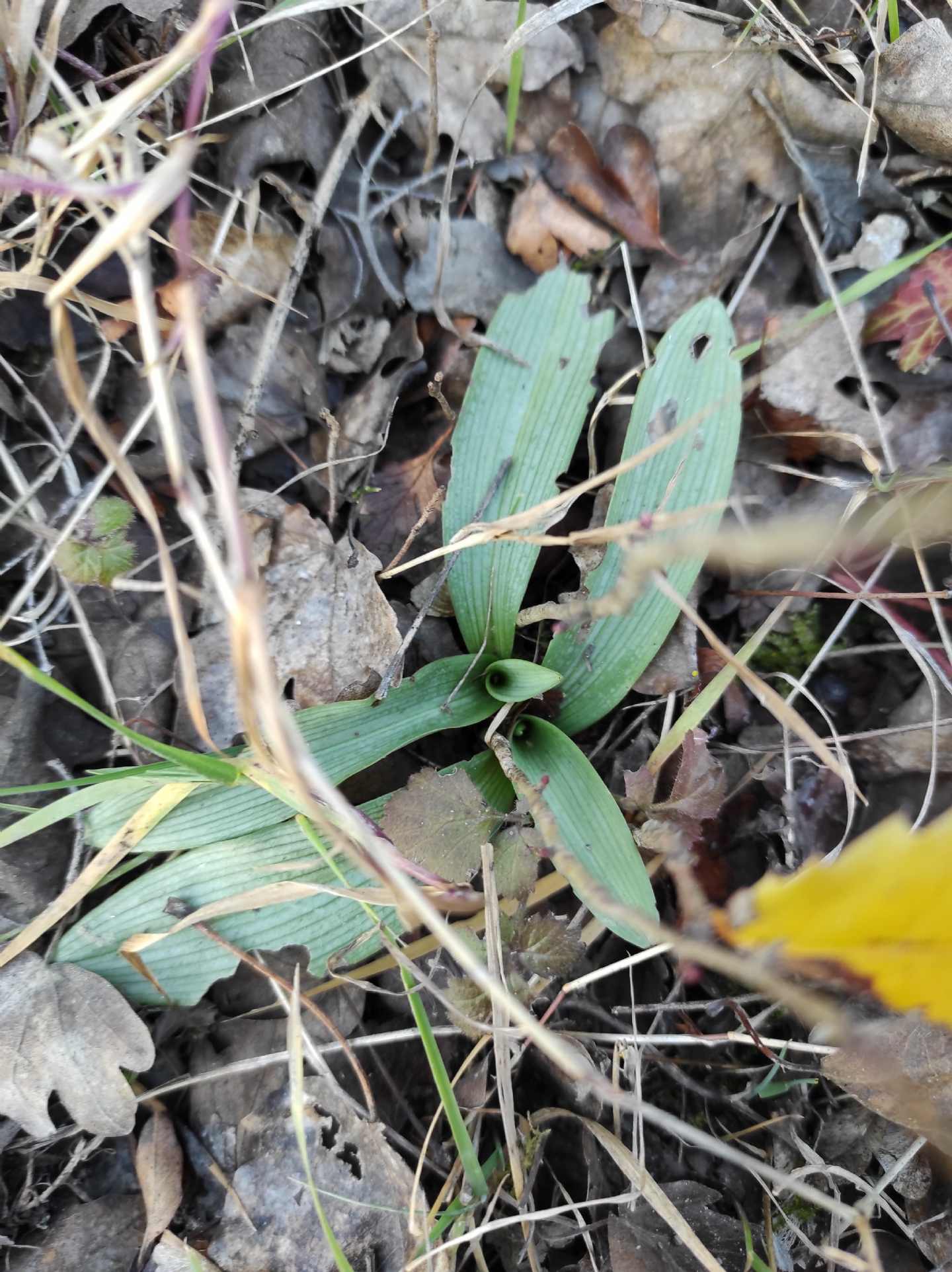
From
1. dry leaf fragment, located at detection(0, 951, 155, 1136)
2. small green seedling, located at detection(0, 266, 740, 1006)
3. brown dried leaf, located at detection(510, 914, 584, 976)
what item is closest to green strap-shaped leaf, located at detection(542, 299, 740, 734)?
small green seedling, located at detection(0, 266, 740, 1006)

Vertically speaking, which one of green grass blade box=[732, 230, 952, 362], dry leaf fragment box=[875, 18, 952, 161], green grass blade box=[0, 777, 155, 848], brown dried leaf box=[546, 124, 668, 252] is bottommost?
green grass blade box=[0, 777, 155, 848]

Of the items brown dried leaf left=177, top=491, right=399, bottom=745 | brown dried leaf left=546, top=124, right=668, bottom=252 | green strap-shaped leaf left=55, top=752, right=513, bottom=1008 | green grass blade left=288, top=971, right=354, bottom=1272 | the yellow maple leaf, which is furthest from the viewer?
brown dried leaf left=546, top=124, right=668, bottom=252

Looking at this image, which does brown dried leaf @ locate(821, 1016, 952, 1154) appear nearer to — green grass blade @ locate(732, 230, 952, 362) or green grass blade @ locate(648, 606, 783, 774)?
green grass blade @ locate(648, 606, 783, 774)

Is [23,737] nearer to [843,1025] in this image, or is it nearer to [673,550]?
[673,550]

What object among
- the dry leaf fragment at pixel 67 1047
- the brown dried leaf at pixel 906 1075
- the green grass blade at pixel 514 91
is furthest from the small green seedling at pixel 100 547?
the brown dried leaf at pixel 906 1075

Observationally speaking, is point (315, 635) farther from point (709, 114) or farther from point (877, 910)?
point (709, 114)

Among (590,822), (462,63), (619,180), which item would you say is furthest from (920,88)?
(590,822)

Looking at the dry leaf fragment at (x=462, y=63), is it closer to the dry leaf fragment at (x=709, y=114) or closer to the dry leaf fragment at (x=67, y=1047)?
the dry leaf fragment at (x=709, y=114)

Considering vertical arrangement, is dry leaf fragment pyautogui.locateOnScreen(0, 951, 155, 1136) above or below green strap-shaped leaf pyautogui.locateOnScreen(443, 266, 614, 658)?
below
